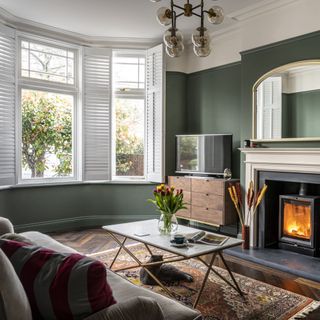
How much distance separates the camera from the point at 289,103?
12.4 ft

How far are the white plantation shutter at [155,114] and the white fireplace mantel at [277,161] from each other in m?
1.57

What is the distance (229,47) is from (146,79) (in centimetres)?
143

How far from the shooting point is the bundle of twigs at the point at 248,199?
3971mm

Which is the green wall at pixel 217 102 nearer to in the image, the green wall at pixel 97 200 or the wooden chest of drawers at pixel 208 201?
the green wall at pixel 97 200

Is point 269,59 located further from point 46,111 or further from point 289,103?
point 46,111

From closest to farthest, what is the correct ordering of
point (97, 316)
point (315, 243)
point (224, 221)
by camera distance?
point (97, 316)
point (315, 243)
point (224, 221)

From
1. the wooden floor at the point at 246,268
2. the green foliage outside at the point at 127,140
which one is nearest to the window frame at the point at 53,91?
the green foliage outside at the point at 127,140

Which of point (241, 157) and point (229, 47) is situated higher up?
point (229, 47)

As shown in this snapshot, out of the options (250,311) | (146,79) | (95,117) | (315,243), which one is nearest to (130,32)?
(146,79)

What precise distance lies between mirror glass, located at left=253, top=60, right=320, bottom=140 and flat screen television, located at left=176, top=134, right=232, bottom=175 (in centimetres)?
60

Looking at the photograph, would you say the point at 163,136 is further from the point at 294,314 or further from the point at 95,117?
the point at 294,314

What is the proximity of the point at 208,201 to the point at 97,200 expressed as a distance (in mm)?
1868

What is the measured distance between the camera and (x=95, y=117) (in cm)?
530

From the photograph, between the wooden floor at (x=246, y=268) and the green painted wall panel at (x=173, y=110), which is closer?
the wooden floor at (x=246, y=268)
